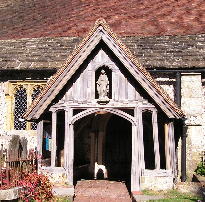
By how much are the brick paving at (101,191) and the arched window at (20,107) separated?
434 centimetres

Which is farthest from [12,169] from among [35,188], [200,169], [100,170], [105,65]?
[200,169]

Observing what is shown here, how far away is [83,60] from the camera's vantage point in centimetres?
1084

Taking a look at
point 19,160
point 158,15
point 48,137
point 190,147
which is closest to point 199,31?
point 158,15

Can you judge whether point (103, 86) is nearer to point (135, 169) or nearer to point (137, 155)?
point (137, 155)

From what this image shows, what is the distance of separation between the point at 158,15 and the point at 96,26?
690 centimetres

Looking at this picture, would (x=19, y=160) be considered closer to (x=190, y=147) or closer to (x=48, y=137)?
(x=48, y=137)

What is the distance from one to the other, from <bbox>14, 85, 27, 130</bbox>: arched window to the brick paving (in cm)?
434

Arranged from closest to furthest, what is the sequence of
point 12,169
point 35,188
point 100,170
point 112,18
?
point 12,169 < point 35,188 < point 100,170 < point 112,18

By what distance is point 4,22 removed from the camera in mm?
19234

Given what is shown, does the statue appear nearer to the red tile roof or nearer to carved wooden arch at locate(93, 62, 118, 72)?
carved wooden arch at locate(93, 62, 118, 72)

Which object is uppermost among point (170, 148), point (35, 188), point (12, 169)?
point (170, 148)

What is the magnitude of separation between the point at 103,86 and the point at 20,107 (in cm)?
574

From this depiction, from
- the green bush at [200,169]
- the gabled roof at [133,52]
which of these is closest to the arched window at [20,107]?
the gabled roof at [133,52]

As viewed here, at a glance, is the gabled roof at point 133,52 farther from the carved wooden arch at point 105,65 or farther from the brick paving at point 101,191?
the brick paving at point 101,191
